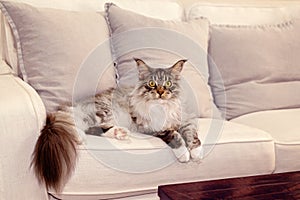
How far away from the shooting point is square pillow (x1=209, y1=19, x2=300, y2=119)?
2293 millimetres

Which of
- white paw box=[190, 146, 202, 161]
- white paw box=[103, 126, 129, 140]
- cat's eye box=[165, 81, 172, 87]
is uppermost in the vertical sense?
cat's eye box=[165, 81, 172, 87]

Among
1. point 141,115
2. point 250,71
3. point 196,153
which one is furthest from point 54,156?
point 250,71

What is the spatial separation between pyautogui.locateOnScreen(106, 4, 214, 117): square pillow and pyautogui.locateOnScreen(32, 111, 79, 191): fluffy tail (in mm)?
523

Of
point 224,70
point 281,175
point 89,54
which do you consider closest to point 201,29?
point 224,70

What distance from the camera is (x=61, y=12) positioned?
2.01 m

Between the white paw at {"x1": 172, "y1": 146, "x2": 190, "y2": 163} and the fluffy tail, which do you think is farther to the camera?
the white paw at {"x1": 172, "y1": 146, "x2": 190, "y2": 163}

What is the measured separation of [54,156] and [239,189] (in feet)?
1.93

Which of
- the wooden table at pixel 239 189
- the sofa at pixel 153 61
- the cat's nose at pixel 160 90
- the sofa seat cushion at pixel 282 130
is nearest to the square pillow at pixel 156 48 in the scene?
the sofa at pixel 153 61

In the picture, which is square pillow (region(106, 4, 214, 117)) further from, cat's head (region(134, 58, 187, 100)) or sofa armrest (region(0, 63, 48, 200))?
sofa armrest (region(0, 63, 48, 200))

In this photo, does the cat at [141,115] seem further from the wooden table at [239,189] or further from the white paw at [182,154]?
the wooden table at [239,189]

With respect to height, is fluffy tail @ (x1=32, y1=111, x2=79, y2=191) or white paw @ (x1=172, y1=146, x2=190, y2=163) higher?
fluffy tail @ (x1=32, y1=111, x2=79, y2=191)

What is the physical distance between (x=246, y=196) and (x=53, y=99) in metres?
0.89

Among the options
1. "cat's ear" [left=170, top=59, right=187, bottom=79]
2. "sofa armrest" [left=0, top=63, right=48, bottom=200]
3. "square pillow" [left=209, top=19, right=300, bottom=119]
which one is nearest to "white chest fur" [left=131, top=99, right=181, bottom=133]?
"cat's ear" [left=170, top=59, right=187, bottom=79]

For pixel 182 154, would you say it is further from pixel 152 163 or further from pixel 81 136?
pixel 81 136
